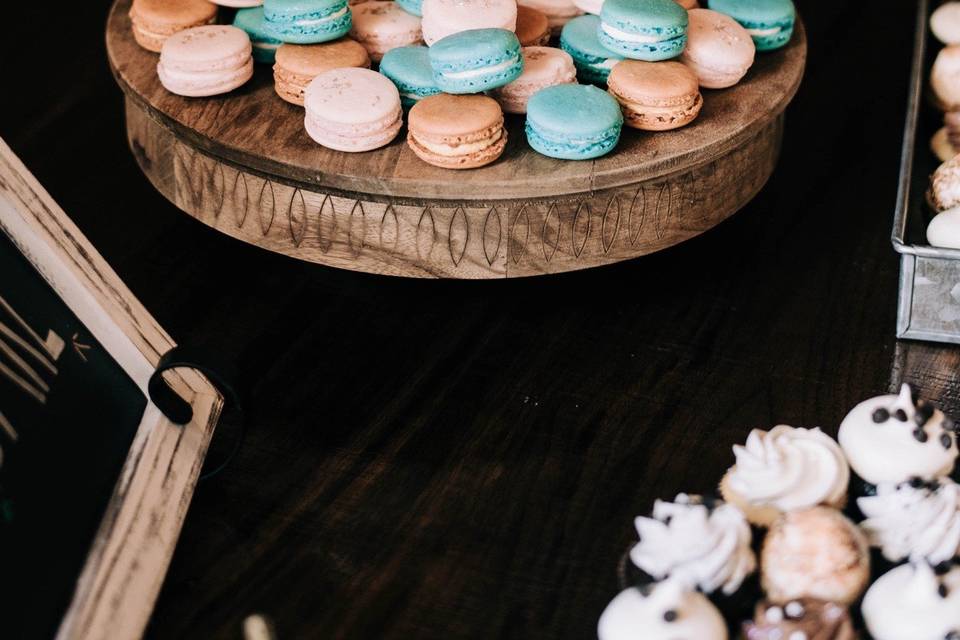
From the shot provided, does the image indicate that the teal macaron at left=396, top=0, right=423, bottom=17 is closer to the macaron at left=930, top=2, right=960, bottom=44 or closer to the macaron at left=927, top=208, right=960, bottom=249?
the macaron at left=927, top=208, right=960, bottom=249

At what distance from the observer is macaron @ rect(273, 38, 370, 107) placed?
40.7 inches

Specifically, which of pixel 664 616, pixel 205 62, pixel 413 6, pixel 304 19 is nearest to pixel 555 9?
pixel 413 6

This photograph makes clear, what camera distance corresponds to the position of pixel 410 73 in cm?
103

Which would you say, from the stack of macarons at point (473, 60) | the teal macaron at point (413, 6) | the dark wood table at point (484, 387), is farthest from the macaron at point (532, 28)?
the dark wood table at point (484, 387)

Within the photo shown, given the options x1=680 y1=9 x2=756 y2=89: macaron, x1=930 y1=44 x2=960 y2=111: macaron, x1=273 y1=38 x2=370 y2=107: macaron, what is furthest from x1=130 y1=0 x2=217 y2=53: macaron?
x1=930 y1=44 x2=960 y2=111: macaron

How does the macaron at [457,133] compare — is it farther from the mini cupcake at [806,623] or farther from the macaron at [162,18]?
the mini cupcake at [806,623]

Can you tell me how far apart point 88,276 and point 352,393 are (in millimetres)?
264

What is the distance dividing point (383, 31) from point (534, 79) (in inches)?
7.5

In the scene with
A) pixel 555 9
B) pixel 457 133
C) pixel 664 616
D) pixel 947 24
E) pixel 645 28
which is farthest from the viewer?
pixel 947 24

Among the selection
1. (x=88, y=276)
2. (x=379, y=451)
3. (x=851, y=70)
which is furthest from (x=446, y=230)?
(x=851, y=70)

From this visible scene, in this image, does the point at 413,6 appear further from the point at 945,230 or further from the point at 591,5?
the point at 945,230

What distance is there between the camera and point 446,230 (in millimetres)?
953

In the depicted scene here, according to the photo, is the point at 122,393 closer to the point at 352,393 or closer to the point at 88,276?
the point at 88,276

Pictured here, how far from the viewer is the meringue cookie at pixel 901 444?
0.79m
